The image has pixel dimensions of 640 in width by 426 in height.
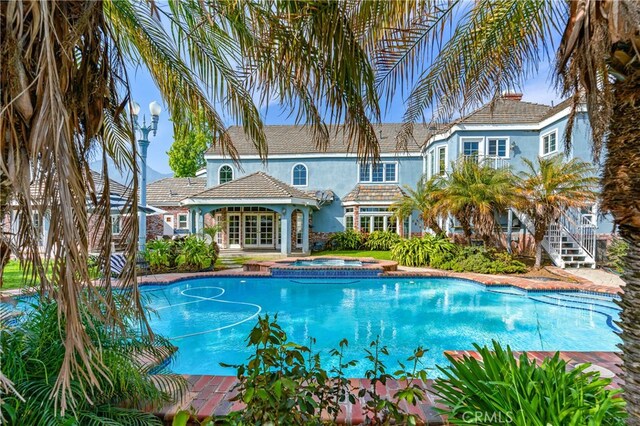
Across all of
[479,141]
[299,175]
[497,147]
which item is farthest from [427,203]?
[299,175]

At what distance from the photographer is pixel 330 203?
2578 centimetres

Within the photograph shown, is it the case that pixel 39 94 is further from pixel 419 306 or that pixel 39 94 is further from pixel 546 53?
pixel 419 306

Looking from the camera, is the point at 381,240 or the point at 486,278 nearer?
the point at 486,278

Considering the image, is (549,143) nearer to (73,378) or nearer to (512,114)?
(512,114)

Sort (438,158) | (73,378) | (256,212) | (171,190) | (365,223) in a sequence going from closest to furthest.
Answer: (73,378) < (438,158) < (256,212) < (365,223) < (171,190)

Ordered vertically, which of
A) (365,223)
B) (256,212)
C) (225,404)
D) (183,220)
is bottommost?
(225,404)

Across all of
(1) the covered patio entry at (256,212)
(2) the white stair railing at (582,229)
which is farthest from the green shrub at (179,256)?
(2) the white stair railing at (582,229)

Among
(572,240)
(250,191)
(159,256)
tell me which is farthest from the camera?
(250,191)

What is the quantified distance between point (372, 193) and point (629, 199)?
22.9 m

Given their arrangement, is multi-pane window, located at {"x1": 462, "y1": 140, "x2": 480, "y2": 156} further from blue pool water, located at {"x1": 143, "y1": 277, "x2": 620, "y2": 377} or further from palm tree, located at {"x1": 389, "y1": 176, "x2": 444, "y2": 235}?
blue pool water, located at {"x1": 143, "y1": 277, "x2": 620, "y2": 377}

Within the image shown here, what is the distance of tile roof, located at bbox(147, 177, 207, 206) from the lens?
28047mm

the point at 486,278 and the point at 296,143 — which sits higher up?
the point at 296,143

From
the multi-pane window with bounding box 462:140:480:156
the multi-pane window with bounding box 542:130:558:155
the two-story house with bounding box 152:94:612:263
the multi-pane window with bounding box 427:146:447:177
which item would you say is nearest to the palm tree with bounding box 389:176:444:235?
the two-story house with bounding box 152:94:612:263

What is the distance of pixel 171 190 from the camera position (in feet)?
96.4
